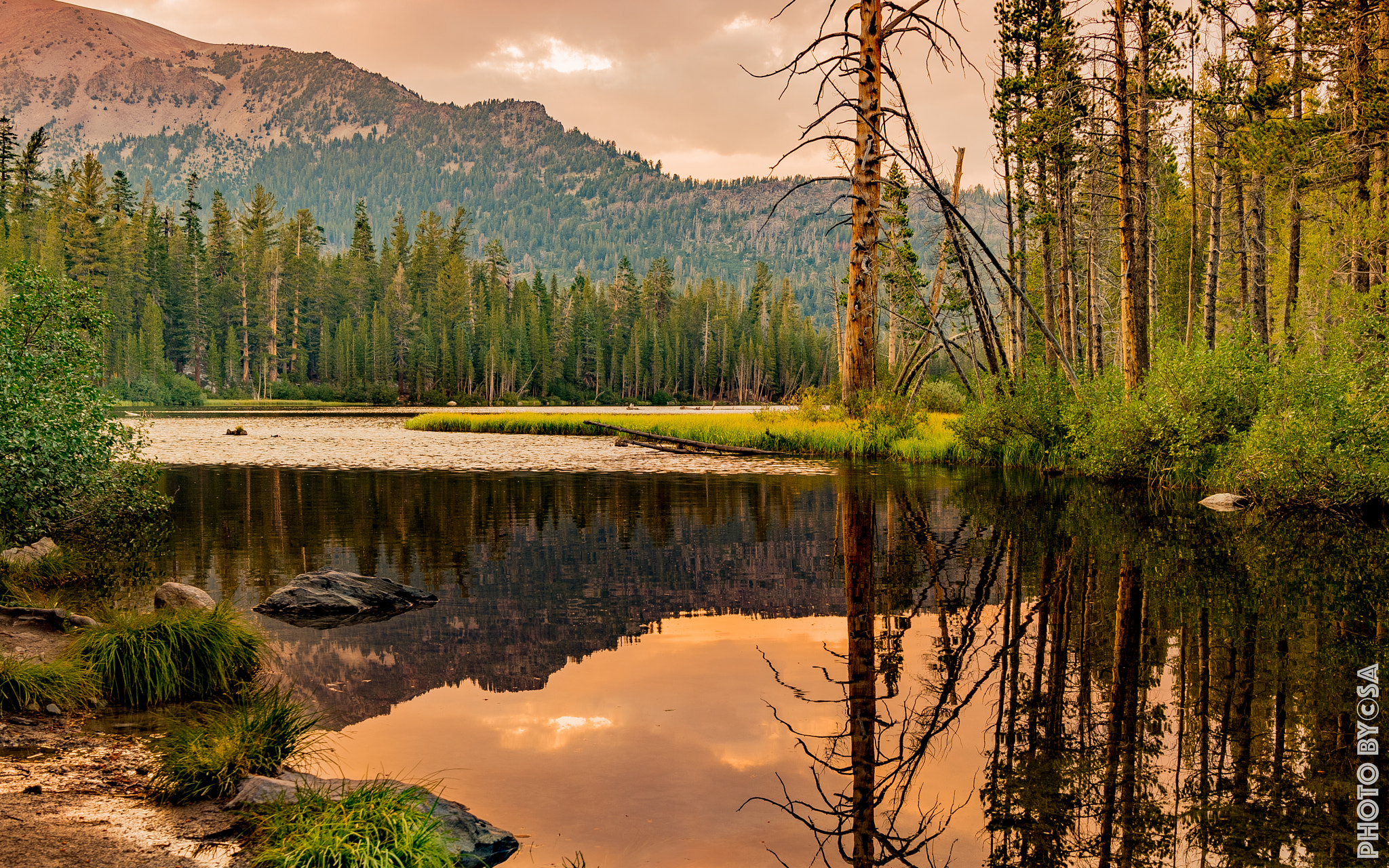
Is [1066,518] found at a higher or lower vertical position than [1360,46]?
lower

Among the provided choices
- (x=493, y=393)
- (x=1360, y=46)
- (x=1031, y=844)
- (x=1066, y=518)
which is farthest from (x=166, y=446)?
(x=493, y=393)

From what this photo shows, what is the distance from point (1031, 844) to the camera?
3955 mm

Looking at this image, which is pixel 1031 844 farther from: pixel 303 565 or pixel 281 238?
pixel 281 238

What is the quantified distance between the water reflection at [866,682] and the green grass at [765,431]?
42.5 feet

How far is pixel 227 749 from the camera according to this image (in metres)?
4.81

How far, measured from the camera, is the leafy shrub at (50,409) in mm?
9750

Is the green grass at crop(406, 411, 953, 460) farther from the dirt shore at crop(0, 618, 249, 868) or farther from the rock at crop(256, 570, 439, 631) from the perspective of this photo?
the dirt shore at crop(0, 618, 249, 868)

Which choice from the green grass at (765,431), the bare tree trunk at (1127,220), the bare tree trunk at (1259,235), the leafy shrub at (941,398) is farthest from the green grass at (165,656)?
the leafy shrub at (941,398)

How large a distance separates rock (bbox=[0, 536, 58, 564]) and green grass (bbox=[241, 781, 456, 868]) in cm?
878

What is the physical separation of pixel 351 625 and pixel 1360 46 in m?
25.2

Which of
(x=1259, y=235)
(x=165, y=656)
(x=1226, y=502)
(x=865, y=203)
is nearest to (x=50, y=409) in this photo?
(x=165, y=656)

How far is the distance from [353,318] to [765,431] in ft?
348

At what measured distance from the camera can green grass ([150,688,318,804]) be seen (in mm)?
4617

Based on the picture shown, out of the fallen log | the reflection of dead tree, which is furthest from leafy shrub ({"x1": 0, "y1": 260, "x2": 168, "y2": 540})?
the fallen log
